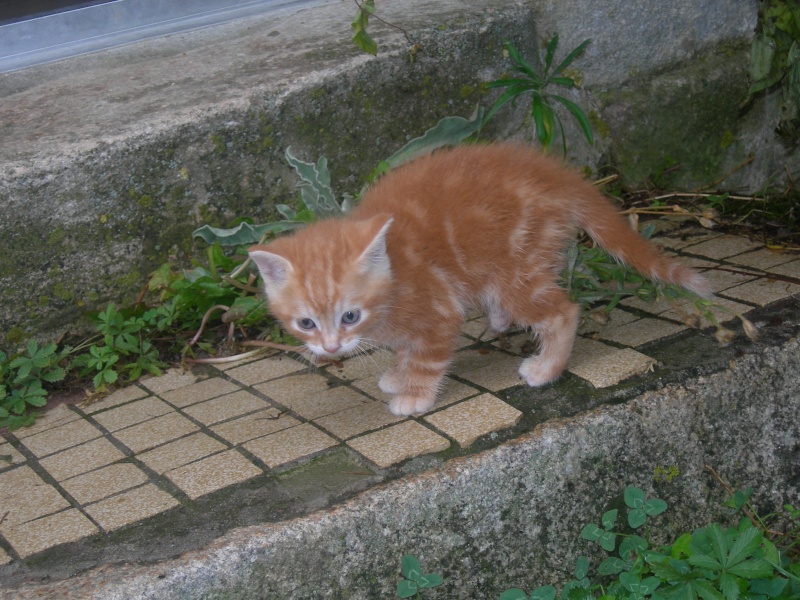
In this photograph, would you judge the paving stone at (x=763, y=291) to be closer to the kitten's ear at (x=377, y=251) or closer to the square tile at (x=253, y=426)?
the kitten's ear at (x=377, y=251)

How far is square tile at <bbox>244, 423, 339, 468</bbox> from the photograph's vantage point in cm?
279

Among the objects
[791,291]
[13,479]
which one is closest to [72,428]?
[13,479]

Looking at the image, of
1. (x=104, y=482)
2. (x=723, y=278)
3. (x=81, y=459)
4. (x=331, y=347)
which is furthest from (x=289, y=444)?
(x=723, y=278)

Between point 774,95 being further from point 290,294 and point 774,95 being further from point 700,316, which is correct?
point 290,294

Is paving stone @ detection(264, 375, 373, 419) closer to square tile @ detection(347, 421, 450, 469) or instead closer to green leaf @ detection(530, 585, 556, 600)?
square tile @ detection(347, 421, 450, 469)

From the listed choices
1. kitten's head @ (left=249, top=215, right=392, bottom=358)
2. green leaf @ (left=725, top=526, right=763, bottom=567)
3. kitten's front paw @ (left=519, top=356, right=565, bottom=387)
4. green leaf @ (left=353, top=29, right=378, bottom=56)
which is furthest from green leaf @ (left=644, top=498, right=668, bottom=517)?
green leaf @ (left=353, top=29, right=378, bottom=56)

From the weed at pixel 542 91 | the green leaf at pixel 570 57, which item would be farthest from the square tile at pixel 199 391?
the green leaf at pixel 570 57

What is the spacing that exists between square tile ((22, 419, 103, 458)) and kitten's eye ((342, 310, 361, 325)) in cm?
93

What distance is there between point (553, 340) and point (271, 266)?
0.96 metres

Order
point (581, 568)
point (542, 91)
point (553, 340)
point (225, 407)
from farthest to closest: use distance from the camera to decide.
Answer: point (542, 91) → point (225, 407) → point (553, 340) → point (581, 568)

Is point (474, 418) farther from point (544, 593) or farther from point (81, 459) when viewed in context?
point (81, 459)

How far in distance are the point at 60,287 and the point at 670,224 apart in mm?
2678

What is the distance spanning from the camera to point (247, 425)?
302 cm

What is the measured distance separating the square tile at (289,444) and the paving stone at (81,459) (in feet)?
1.46
